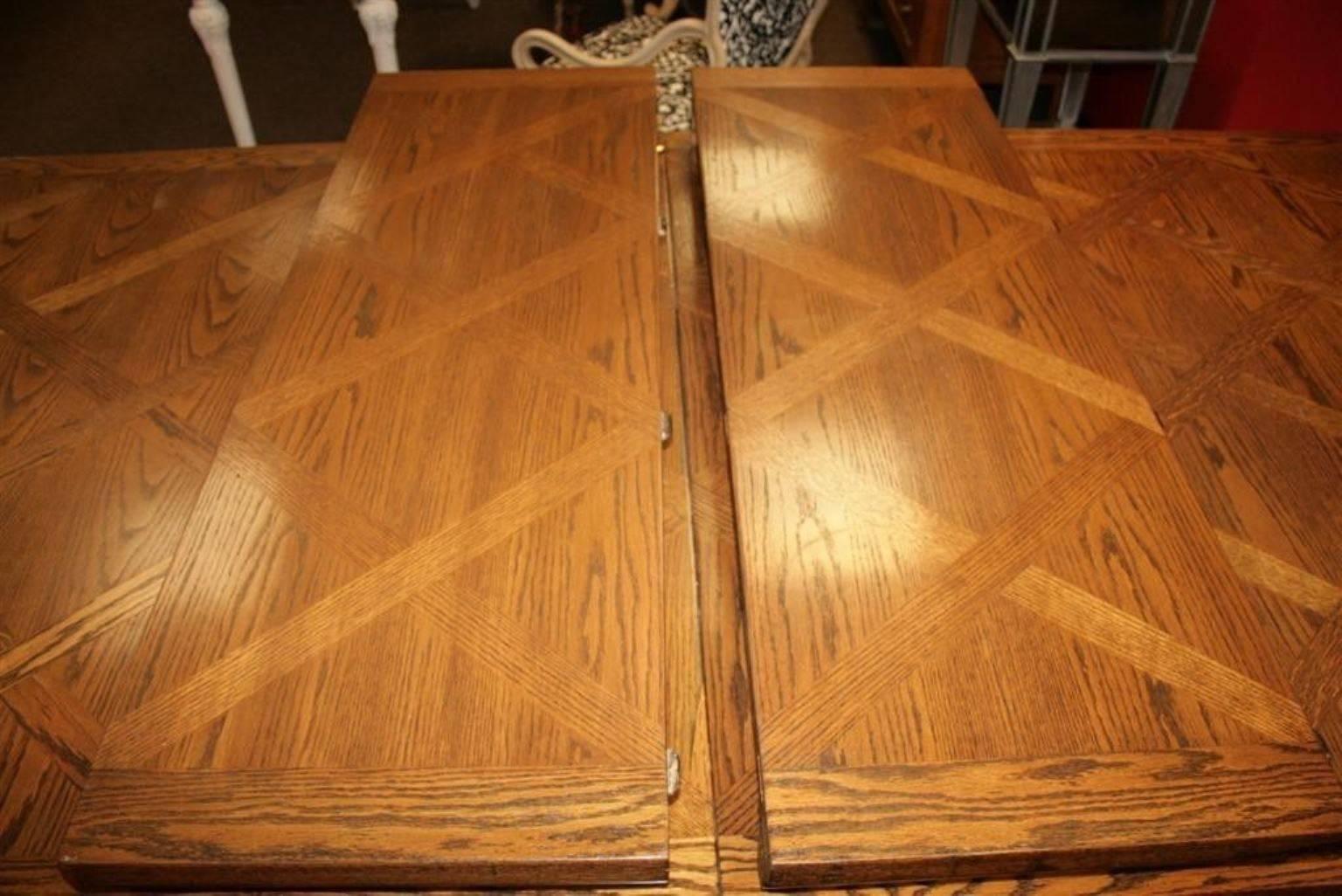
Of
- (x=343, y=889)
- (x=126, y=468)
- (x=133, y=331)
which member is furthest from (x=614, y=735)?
(x=133, y=331)

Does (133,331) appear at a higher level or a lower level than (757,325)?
lower

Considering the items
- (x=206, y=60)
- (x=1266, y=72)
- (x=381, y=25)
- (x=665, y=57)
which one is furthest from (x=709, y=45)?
(x=206, y=60)

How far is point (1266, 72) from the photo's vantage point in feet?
7.05

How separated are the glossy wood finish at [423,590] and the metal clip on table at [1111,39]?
1.06 meters

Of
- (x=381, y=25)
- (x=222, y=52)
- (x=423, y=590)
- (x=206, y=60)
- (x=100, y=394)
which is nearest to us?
(x=423, y=590)

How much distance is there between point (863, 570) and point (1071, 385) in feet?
1.18

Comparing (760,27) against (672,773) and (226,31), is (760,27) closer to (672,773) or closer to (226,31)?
(226,31)

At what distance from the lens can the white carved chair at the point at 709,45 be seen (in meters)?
2.07

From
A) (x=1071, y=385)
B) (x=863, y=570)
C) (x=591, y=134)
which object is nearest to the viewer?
(x=863, y=570)

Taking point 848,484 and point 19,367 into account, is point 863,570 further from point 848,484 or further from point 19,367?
point 19,367

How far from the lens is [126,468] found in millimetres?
1144

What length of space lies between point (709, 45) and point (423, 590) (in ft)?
5.12

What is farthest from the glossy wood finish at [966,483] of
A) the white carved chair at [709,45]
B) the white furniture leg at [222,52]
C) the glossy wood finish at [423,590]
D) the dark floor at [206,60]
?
the dark floor at [206,60]

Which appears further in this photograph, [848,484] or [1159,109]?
[1159,109]
